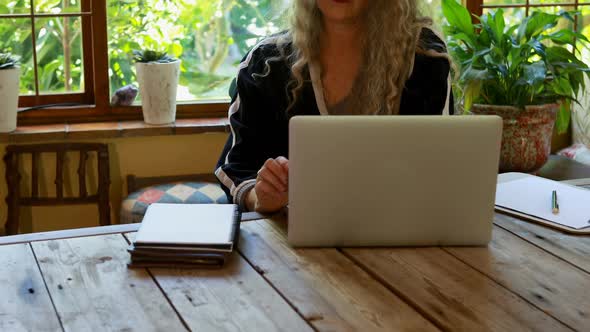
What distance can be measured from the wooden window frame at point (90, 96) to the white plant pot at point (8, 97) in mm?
125

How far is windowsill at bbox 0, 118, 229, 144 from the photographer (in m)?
3.06

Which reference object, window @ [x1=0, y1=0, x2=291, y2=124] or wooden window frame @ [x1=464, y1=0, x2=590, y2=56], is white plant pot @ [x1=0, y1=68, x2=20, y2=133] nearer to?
window @ [x1=0, y1=0, x2=291, y2=124]

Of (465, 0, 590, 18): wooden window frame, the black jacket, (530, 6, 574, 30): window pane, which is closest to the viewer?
the black jacket

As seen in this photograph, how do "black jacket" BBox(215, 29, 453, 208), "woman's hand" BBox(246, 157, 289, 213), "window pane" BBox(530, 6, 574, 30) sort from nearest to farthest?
"woman's hand" BBox(246, 157, 289, 213) → "black jacket" BBox(215, 29, 453, 208) → "window pane" BBox(530, 6, 574, 30)

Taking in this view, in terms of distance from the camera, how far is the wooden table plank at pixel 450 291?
1.30 m

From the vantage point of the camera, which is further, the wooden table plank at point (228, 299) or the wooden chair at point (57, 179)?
the wooden chair at point (57, 179)

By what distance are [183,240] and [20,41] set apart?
195 centimetres

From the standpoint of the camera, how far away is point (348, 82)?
7.13 ft

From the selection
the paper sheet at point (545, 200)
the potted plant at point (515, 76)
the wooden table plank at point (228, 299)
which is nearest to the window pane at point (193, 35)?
the potted plant at point (515, 76)

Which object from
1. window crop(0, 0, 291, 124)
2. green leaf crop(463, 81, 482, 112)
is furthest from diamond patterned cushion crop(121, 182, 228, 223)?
green leaf crop(463, 81, 482, 112)

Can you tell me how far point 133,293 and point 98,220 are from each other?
186 cm

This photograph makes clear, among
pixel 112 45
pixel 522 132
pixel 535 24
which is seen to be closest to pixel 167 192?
pixel 112 45

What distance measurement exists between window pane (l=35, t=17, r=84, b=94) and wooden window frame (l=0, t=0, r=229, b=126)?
1.4 inches

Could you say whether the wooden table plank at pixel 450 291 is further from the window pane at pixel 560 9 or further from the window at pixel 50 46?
the window pane at pixel 560 9
